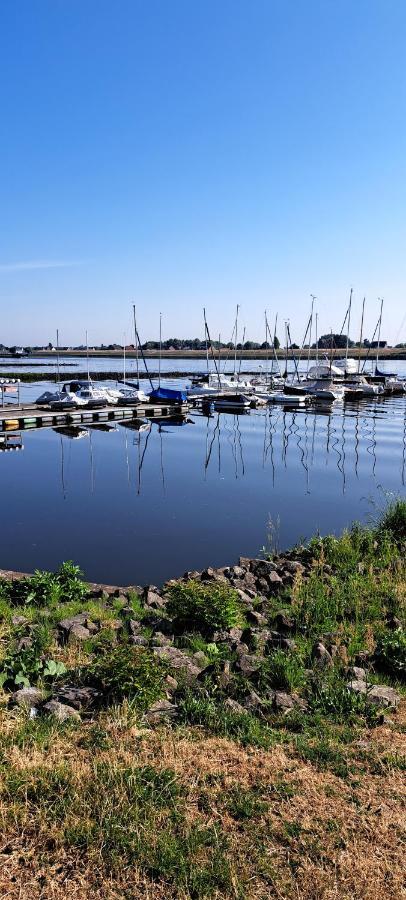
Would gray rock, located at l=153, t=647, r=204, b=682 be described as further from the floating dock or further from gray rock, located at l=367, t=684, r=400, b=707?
the floating dock

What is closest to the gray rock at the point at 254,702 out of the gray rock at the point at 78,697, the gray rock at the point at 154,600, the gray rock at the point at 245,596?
the gray rock at the point at 78,697

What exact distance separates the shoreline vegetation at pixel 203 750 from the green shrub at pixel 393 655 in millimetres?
22

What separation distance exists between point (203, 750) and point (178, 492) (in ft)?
60.5

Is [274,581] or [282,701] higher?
[282,701]

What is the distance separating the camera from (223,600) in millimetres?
9414

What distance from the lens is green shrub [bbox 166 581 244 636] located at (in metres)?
9.11

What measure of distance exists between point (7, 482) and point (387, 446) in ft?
73.0

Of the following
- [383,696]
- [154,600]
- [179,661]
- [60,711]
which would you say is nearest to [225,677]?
[179,661]

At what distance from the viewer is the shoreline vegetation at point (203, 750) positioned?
4266 millimetres

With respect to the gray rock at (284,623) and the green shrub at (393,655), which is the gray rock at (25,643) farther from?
the green shrub at (393,655)

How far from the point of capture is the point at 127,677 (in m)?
6.62

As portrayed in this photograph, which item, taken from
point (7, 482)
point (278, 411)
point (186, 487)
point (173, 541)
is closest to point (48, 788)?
point (173, 541)

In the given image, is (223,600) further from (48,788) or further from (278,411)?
(278,411)

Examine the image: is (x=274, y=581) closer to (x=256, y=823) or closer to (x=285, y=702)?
(x=285, y=702)
